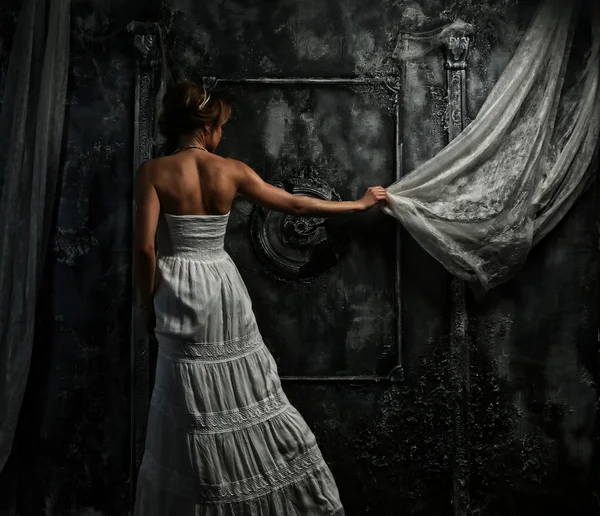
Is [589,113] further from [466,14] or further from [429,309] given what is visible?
[429,309]

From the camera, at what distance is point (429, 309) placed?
3.05 m

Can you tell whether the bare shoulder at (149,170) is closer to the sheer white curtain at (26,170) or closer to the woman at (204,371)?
the woman at (204,371)

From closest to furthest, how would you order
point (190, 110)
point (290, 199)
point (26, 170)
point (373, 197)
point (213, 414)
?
1. point (213, 414)
2. point (190, 110)
3. point (290, 199)
4. point (373, 197)
5. point (26, 170)

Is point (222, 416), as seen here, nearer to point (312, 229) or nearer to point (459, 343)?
point (312, 229)

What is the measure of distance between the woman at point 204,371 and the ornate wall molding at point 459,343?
74 cm

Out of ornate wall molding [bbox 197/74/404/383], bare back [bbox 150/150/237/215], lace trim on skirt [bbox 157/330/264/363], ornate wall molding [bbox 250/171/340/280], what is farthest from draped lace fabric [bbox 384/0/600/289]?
lace trim on skirt [bbox 157/330/264/363]

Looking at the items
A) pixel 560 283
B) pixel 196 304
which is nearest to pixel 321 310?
pixel 196 304

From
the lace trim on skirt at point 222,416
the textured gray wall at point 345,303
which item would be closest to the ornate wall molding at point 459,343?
the textured gray wall at point 345,303

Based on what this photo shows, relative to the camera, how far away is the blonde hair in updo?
2543mm

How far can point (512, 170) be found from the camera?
294cm

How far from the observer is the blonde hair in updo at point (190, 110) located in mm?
2543

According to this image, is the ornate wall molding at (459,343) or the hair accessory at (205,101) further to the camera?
the ornate wall molding at (459,343)

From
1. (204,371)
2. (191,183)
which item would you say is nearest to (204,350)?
(204,371)

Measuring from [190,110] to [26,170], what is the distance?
2.84ft
